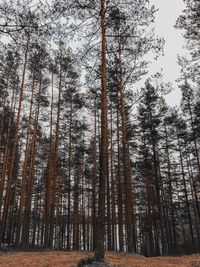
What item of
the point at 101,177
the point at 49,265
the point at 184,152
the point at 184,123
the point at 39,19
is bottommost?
the point at 49,265

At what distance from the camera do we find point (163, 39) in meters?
10.2

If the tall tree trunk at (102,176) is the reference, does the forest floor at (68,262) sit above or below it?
below

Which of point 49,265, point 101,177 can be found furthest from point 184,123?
point 49,265

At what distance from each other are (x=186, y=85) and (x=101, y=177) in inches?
607

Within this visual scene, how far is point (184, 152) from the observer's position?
73.5 ft

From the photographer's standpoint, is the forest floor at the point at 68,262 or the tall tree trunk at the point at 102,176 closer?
the tall tree trunk at the point at 102,176

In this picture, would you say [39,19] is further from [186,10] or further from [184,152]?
[184,152]

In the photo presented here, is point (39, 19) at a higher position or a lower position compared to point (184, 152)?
lower

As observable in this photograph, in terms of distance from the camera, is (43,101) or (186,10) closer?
(186,10)

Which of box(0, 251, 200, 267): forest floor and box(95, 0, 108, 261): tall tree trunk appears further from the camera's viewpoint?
box(0, 251, 200, 267): forest floor

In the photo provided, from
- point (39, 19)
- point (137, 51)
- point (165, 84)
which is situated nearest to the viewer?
point (39, 19)

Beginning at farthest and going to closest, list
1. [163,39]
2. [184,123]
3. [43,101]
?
[184,123], [43,101], [163,39]

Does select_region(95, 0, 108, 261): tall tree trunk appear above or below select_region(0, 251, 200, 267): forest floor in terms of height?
above

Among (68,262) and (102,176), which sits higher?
(102,176)
